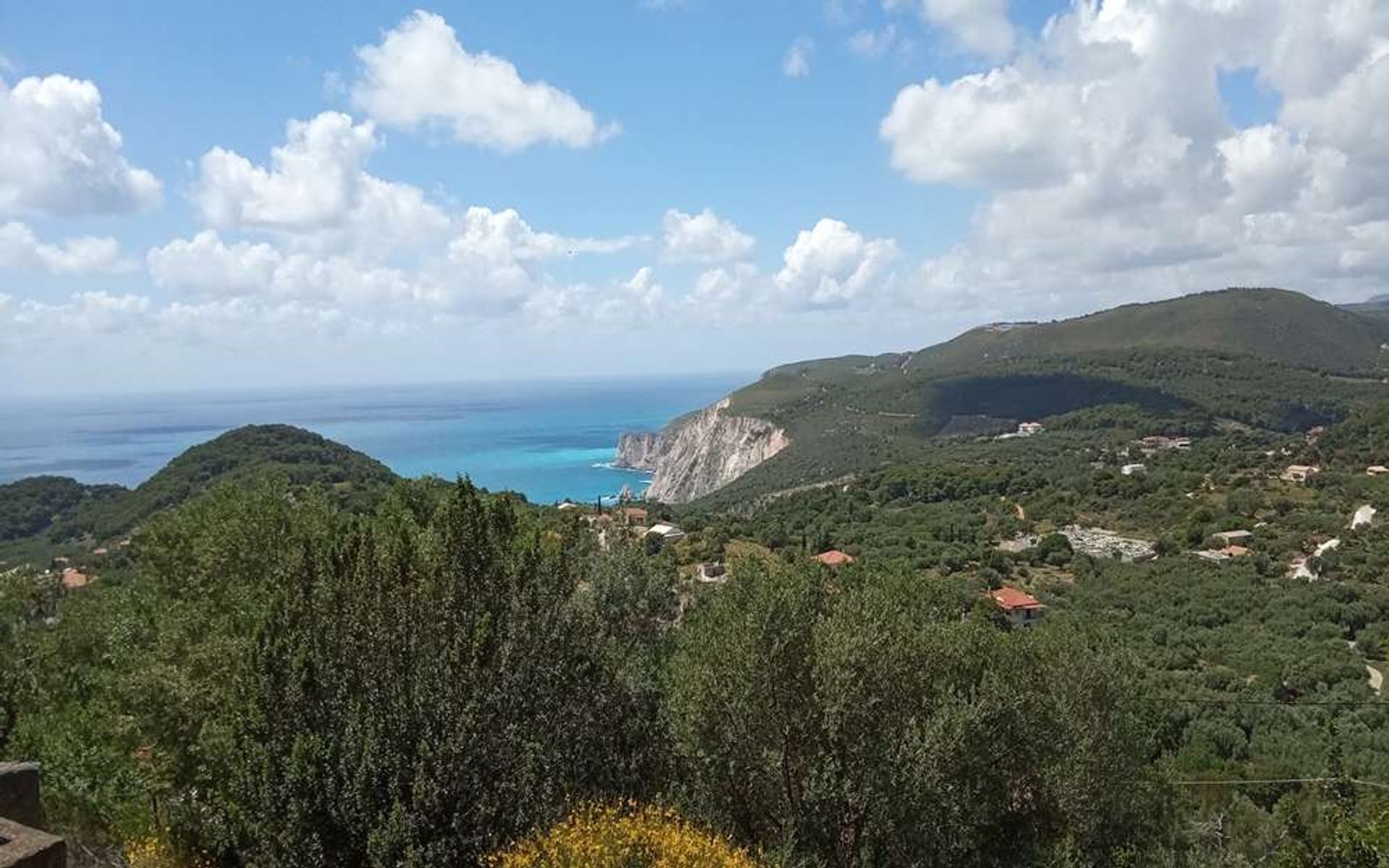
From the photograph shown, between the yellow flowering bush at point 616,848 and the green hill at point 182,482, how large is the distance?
61.3 metres

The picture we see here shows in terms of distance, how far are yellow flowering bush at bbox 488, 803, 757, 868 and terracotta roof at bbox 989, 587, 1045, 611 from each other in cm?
4047

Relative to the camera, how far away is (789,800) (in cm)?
1195

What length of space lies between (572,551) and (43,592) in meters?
26.5

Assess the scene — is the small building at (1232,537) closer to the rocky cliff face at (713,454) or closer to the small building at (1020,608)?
the small building at (1020,608)

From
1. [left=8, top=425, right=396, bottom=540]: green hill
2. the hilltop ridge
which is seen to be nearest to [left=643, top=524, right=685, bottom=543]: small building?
[left=8, top=425, right=396, bottom=540]: green hill

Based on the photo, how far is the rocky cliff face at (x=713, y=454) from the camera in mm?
165625

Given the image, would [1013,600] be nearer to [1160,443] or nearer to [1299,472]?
[1299,472]

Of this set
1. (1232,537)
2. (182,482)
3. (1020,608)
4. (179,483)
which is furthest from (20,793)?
(179,483)

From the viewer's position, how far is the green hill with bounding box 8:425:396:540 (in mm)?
74312

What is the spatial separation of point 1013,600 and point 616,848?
4574 centimetres

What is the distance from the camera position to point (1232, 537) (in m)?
63.5

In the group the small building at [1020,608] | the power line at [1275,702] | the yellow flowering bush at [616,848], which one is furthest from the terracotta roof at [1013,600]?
the yellow flowering bush at [616,848]

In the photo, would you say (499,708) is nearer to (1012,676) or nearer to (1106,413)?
(1012,676)

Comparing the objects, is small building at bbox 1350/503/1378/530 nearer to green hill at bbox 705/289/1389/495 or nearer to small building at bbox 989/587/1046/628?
small building at bbox 989/587/1046/628
